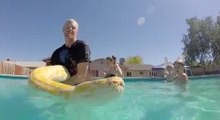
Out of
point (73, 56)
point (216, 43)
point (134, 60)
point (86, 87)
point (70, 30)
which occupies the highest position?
point (216, 43)

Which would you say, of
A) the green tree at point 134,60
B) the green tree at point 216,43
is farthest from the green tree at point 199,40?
the green tree at point 134,60

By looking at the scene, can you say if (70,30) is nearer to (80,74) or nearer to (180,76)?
(80,74)

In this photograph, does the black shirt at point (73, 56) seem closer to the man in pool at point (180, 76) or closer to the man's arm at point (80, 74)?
the man's arm at point (80, 74)

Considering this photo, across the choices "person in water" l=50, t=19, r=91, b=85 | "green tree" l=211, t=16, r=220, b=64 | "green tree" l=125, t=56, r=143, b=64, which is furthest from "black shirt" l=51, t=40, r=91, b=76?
"green tree" l=125, t=56, r=143, b=64

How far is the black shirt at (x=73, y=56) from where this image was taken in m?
3.24

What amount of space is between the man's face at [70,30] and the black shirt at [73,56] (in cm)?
10

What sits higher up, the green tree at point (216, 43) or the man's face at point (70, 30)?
the green tree at point (216, 43)

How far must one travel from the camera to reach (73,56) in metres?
3.31

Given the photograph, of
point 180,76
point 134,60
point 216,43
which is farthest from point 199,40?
point 180,76

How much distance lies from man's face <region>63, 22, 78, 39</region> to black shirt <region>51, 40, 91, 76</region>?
10 cm

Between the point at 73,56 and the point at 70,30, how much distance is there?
310 millimetres

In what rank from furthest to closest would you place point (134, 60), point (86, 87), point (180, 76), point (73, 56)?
point (134, 60), point (180, 76), point (73, 56), point (86, 87)

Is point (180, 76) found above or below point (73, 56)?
below

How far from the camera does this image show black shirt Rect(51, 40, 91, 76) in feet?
10.6
